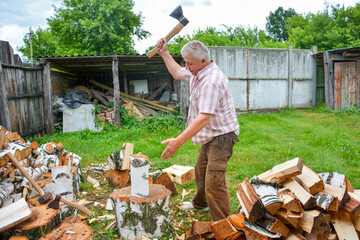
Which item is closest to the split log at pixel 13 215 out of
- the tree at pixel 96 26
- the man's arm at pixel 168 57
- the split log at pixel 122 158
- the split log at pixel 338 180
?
the split log at pixel 122 158

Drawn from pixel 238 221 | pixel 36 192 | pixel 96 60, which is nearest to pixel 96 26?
pixel 96 60

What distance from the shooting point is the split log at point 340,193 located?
244 cm

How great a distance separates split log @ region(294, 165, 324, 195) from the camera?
2557 mm

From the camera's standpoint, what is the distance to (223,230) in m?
2.43

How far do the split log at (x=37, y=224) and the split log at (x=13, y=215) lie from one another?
3.2 inches

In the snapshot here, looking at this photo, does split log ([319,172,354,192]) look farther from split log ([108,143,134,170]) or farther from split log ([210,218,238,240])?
split log ([108,143,134,170])

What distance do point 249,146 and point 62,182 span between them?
4466mm

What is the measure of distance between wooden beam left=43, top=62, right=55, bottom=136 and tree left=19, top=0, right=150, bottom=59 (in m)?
14.9

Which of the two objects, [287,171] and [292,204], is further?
[287,171]

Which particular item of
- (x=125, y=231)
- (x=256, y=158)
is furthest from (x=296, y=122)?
(x=125, y=231)

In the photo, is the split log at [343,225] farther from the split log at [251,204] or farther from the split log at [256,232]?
the split log at [251,204]

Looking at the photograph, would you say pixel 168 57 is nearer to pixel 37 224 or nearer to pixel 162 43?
pixel 162 43

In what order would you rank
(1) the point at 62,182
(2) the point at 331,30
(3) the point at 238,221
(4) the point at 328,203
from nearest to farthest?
1. (4) the point at 328,203
2. (3) the point at 238,221
3. (1) the point at 62,182
4. (2) the point at 331,30

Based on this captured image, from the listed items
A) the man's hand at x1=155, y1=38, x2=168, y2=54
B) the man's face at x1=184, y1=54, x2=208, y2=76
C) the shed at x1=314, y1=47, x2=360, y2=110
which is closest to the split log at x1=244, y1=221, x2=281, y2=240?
the man's face at x1=184, y1=54, x2=208, y2=76
